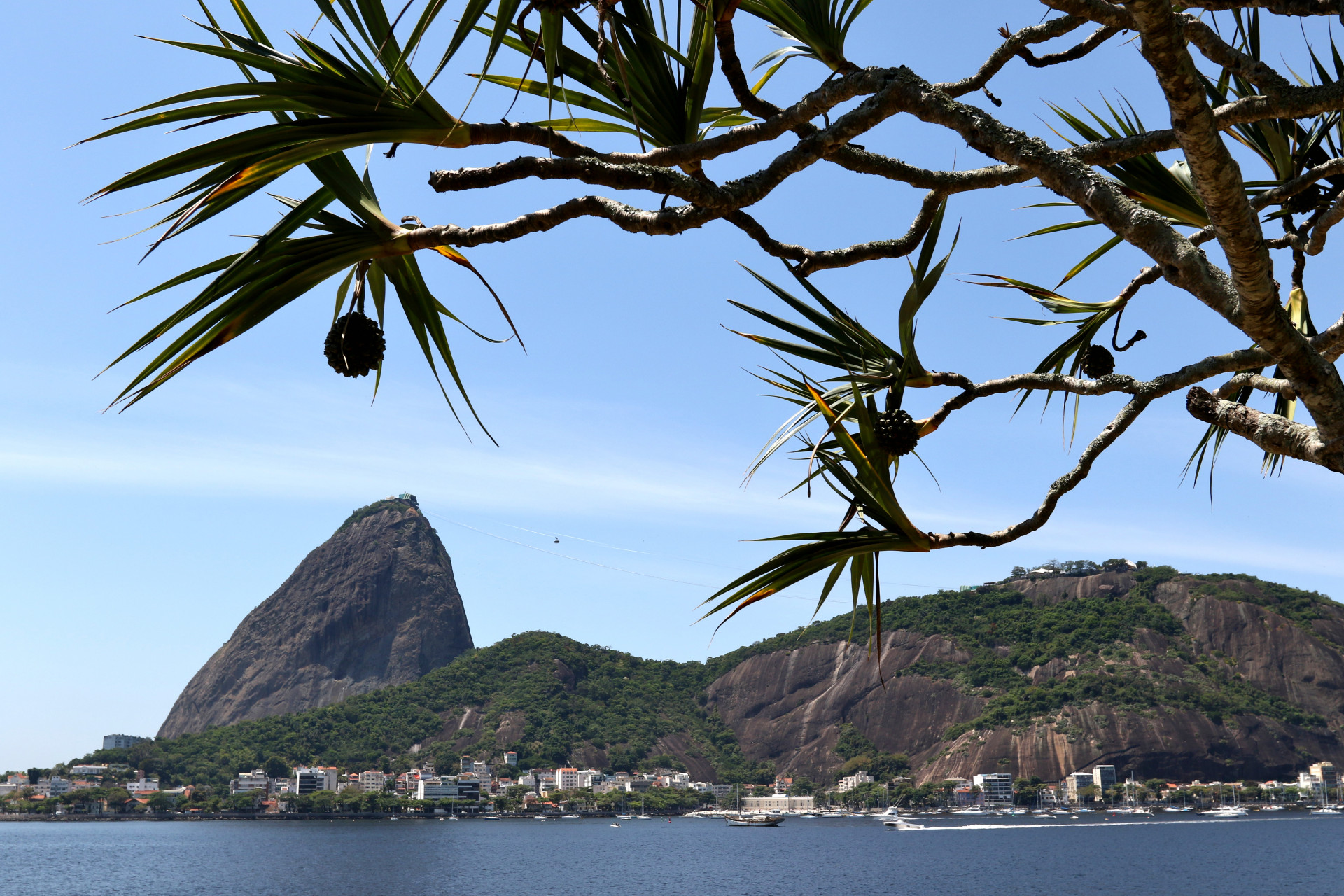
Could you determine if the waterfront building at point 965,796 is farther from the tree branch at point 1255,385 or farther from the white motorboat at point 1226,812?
the tree branch at point 1255,385

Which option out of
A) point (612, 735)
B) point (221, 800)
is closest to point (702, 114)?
point (221, 800)

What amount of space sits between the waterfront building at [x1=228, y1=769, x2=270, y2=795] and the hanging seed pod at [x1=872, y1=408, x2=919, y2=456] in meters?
141

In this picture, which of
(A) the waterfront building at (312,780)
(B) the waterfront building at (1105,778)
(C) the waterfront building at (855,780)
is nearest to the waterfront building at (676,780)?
(C) the waterfront building at (855,780)

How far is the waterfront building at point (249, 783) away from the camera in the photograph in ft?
413

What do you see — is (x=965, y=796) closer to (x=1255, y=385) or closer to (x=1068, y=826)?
(x=1068, y=826)

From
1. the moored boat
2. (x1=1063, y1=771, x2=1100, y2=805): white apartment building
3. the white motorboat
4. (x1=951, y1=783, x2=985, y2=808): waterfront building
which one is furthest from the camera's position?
(x1=951, y1=783, x2=985, y2=808): waterfront building

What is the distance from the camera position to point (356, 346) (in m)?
1.77

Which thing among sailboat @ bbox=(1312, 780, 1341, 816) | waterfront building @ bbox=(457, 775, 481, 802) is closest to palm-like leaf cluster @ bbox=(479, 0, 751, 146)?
waterfront building @ bbox=(457, 775, 481, 802)

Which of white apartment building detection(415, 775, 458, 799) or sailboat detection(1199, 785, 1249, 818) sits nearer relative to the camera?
sailboat detection(1199, 785, 1249, 818)

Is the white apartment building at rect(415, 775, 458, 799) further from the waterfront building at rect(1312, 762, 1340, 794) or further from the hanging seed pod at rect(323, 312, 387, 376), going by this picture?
the hanging seed pod at rect(323, 312, 387, 376)

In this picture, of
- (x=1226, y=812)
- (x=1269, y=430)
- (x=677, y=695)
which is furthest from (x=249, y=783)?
(x=1269, y=430)

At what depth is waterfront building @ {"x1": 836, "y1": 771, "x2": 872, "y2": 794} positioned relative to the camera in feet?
402

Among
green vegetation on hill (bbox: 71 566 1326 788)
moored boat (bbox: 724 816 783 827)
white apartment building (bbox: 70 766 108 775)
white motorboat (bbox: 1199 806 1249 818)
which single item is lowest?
moored boat (bbox: 724 816 783 827)

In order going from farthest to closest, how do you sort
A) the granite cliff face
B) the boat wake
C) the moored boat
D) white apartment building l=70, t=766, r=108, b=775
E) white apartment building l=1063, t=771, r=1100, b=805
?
white apartment building l=70, t=766, r=108, b=775
the moored boat
the granite cliff face
white apartment building l=1063, t=771, r=1100, b=805
the boat wake
